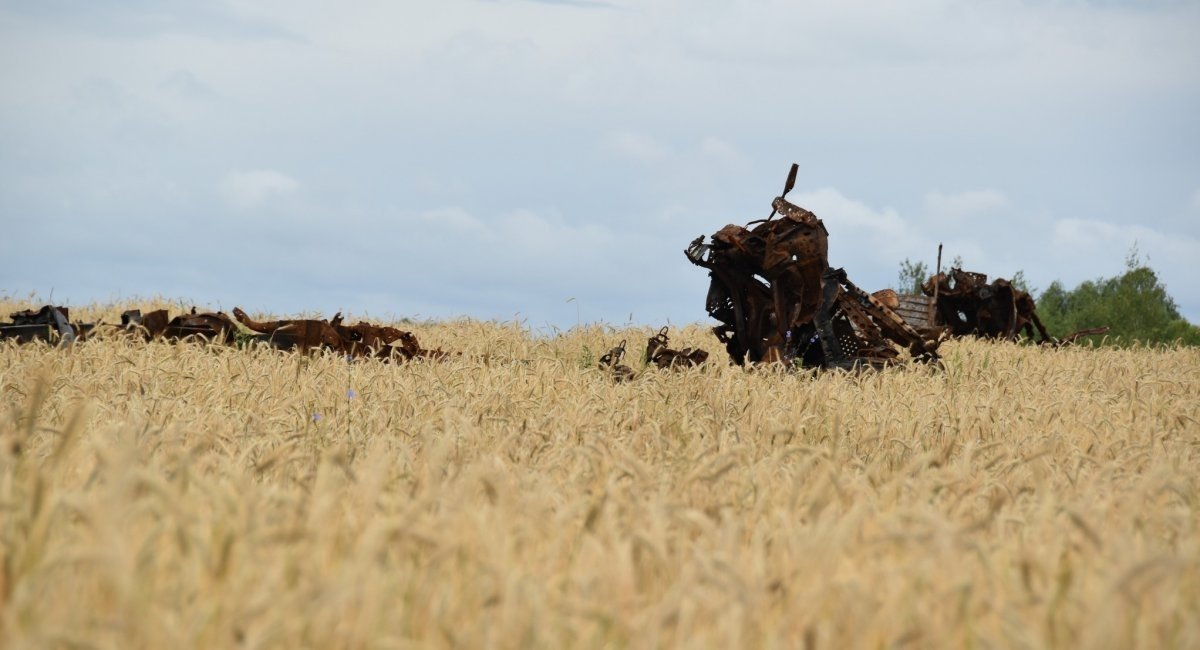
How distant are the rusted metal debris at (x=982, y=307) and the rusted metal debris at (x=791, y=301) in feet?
28.7

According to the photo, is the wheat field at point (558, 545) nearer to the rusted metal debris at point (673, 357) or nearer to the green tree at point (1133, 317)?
the rusted metal debris at point (673, 357)

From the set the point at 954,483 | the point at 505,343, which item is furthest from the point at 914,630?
the point at 505,343

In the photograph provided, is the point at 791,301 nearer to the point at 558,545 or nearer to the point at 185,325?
the point at 185,325

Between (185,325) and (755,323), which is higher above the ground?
(755,323)

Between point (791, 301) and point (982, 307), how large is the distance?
10.6 metres

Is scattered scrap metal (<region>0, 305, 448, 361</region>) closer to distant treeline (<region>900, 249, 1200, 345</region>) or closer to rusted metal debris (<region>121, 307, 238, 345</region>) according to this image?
rusted metal debris (<region>121, 307, 238, 345</region>)

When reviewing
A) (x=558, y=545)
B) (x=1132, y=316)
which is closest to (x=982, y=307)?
(x=1132, y=316)

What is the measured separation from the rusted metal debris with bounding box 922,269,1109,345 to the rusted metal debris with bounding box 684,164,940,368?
873cm

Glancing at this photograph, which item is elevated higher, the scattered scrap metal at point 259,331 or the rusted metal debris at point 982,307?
the rusted metal debris at point 982,307

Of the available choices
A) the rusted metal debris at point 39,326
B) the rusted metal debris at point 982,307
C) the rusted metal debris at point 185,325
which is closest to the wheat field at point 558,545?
the rusted metal debris at point 39,326

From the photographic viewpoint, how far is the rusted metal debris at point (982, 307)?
18031 millimetres

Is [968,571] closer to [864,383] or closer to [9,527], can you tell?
[9,527]

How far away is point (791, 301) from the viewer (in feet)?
30.1

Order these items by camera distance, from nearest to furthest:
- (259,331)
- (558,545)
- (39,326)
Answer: (558,545)
(39,326)
(259,331)
